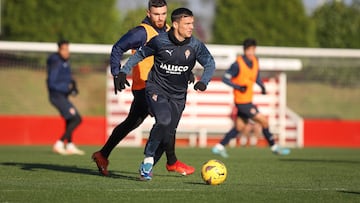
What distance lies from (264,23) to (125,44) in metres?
29.2

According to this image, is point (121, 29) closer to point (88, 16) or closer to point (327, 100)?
point (88, 16)

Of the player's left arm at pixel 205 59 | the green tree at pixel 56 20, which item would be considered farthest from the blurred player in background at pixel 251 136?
the player's left arm at pixel 205 59

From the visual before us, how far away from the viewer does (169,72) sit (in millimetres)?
11430

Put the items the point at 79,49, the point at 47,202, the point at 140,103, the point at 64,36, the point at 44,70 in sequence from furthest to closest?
the point at 64,36, the point at 44,70, the point at 79,49, the point at 140,103, the point at 47,202

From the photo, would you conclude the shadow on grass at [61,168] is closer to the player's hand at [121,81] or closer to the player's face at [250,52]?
the player's hand at [121,81]

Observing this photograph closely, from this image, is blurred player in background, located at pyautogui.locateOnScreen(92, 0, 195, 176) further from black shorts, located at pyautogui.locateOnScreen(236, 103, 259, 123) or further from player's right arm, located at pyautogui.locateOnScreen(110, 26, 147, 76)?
black shorts, located at pyautogui.locateOnScreen(236, 103, 259, 123)

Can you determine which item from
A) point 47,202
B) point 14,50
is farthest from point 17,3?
point 47,202

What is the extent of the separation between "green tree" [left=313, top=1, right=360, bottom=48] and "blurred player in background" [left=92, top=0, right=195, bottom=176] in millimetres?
34755

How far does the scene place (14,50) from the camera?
1083 inches

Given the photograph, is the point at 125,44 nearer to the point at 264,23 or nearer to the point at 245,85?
the point at 245,85

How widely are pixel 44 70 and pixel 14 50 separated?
4.30m

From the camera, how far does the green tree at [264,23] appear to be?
40469 mm

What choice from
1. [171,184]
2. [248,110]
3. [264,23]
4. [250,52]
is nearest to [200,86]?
[171,184]

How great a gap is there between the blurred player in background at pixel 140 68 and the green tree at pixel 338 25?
34755mm
